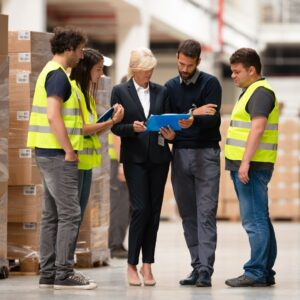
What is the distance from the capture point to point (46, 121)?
6.82 meters

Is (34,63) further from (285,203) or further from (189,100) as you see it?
(285,203)

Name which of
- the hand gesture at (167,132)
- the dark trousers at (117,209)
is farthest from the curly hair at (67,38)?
the dark trousers at (117,209)

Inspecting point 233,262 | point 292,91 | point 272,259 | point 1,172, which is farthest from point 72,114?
point 292,91

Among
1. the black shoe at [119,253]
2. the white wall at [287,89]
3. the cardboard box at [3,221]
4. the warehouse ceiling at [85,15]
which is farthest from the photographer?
the white wall at [287,89]

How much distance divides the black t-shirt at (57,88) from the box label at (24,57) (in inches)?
56.7

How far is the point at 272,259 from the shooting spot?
24.4 ft

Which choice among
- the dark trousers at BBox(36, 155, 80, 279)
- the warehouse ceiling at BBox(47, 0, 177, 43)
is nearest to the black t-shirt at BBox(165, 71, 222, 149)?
the dark trousers at BBox(36, 155, 80, 279)

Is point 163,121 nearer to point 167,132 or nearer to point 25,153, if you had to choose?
point 167,132

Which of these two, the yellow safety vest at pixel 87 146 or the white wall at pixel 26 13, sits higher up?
the white wall at pixel 26 13

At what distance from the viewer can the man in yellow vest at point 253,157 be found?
7.21 meters

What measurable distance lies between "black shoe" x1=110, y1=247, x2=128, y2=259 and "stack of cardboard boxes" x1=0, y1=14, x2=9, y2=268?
7.89 ft

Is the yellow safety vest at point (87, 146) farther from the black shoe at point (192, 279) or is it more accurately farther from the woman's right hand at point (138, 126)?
the black shoe at point (192, 279)

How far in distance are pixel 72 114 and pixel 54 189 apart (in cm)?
55

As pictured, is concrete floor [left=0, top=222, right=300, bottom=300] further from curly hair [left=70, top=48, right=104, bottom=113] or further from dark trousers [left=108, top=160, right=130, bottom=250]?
curly hair [left=70, top=48, right=104, bottom=113]
